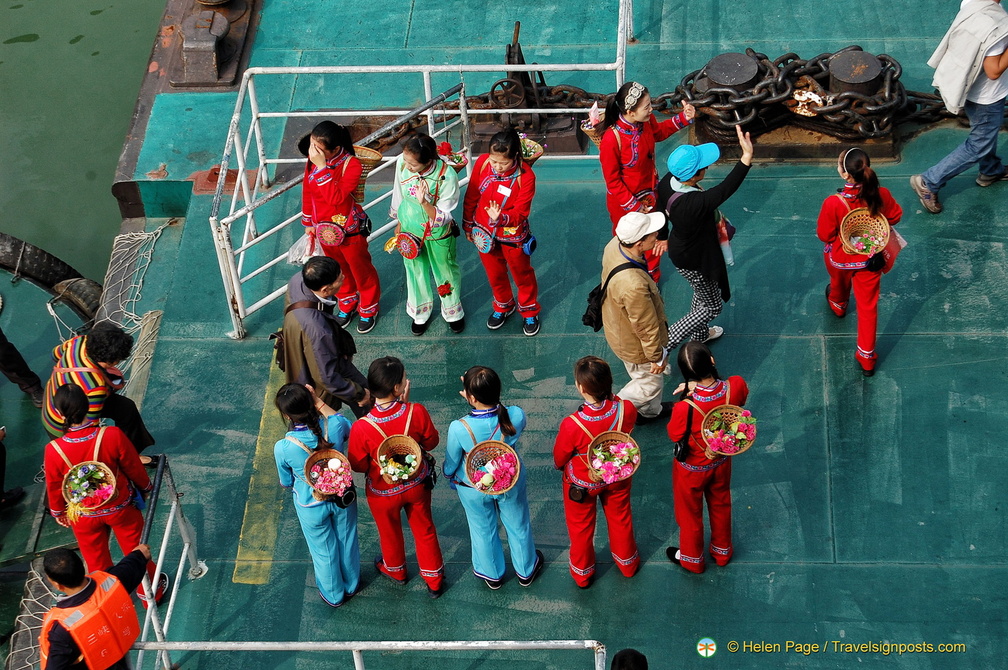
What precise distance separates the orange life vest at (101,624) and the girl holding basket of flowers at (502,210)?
3.28m

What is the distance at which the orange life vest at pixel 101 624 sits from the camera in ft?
16.6

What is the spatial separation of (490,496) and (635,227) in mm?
1773

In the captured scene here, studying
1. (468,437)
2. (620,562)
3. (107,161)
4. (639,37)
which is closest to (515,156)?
(468,437)

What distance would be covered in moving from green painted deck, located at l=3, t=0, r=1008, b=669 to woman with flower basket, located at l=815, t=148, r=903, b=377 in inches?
18.3

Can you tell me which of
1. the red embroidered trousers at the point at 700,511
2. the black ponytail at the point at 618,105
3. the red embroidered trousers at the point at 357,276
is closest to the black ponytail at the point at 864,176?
the black ponytail at the point at 618,105

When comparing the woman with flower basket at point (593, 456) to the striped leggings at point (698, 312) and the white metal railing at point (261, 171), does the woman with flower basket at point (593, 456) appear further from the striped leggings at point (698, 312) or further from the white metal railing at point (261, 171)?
the white metal railing at point (261, 171)

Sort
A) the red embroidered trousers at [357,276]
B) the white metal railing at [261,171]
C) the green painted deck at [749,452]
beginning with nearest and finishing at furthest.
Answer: the green painted deck at [749,452], the red embroidered trousers at [357,276], the white metal railing at [261,171]

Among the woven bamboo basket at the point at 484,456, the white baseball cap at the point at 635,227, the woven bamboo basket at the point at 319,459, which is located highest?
the white baseball cap at the point at 635,227

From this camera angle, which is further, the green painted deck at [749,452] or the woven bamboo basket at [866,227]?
the woven bamboo basket at [866,227]

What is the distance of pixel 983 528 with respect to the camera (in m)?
6.53

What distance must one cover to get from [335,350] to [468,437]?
1230 millimetres

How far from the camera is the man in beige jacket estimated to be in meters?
6.38

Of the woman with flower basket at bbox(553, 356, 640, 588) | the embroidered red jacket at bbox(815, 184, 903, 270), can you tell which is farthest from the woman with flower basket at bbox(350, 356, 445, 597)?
the embroidered red jacket at bbox(815, 184, 903, 270)

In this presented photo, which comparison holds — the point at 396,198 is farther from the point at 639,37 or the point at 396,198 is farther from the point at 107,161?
the point at 107,161
